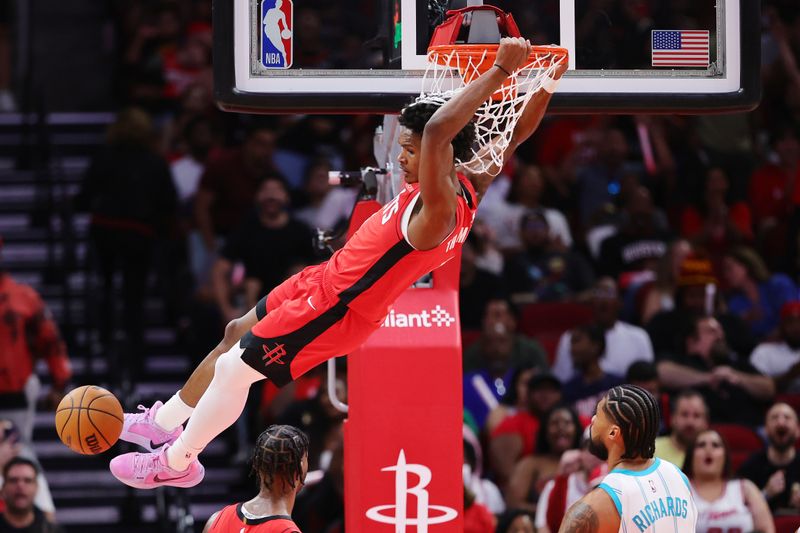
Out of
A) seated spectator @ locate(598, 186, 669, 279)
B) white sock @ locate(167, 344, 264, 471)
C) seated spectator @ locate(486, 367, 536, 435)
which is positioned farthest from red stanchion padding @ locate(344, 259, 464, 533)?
seated spectator @ locate(598, 186, 669, 279)

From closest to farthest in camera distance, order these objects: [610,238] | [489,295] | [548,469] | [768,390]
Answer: [548,469], [768,390], [489,295], [610,238]

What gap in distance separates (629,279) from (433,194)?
6.82 meters

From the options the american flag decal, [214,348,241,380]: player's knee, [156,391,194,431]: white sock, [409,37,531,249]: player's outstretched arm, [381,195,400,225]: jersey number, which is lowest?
[156,391,194,431]: white sock

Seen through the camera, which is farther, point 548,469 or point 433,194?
point 548,469

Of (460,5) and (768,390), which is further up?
(460,5)

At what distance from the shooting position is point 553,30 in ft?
23.7

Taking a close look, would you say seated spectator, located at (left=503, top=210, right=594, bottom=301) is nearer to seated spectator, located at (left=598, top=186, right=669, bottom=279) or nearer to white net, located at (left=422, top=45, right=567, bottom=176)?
seated spectator, located at (left=598, top=186, right=669, bottom=279)

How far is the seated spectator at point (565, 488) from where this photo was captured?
9500 mm

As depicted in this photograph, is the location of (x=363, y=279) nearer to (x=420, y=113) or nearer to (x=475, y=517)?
(x=420, y=113)

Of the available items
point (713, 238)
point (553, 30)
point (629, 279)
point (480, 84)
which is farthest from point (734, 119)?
point (480, 84)

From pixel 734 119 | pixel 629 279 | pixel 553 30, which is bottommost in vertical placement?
pixel 629 279

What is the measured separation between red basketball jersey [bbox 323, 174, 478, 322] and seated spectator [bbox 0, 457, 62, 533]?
162 inches

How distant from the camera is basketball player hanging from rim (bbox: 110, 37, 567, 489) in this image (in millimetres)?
6004

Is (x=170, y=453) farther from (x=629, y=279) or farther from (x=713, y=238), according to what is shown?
(x=713, y=238)
